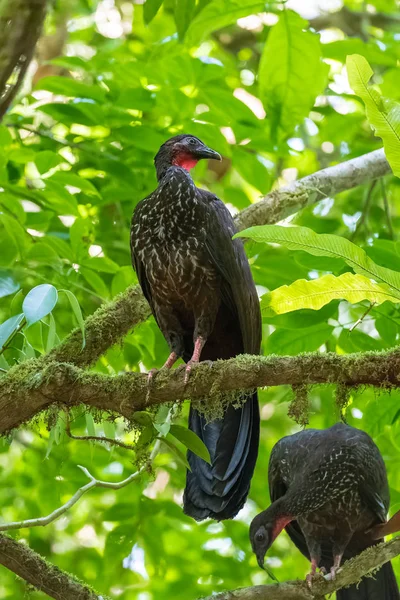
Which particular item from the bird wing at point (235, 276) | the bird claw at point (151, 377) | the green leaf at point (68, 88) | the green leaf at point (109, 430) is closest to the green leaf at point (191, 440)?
the bird claw at point (151, 377)

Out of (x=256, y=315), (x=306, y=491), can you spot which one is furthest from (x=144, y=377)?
(x=306, y=491)

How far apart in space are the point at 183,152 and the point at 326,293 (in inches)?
71.4

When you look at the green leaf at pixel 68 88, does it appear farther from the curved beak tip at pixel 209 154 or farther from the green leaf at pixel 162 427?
the green leaf at pixel 162 427

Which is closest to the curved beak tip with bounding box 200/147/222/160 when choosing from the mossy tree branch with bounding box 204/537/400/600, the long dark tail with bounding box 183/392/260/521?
the long dark tail with bounding box 183/392/260/521

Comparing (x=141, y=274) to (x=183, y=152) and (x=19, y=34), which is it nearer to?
(x=183, y=152)

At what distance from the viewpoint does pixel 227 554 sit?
491 centimetres

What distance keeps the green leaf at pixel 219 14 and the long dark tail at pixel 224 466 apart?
1.57 m

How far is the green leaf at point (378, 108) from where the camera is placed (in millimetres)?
2287

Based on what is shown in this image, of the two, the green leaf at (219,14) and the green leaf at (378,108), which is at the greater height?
the green leaf at (219,14)

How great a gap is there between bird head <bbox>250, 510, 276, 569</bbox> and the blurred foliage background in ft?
1.46

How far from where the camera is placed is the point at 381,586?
13.4ft

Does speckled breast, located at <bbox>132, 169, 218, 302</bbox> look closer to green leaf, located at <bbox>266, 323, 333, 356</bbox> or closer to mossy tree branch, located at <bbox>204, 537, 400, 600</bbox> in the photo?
green leaf, located at <bbox>266, 323, 333, 356</bbox>

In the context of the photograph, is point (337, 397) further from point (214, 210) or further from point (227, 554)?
point (227, 554)

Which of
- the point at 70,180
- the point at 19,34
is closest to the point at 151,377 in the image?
Result: the point at 70,180
